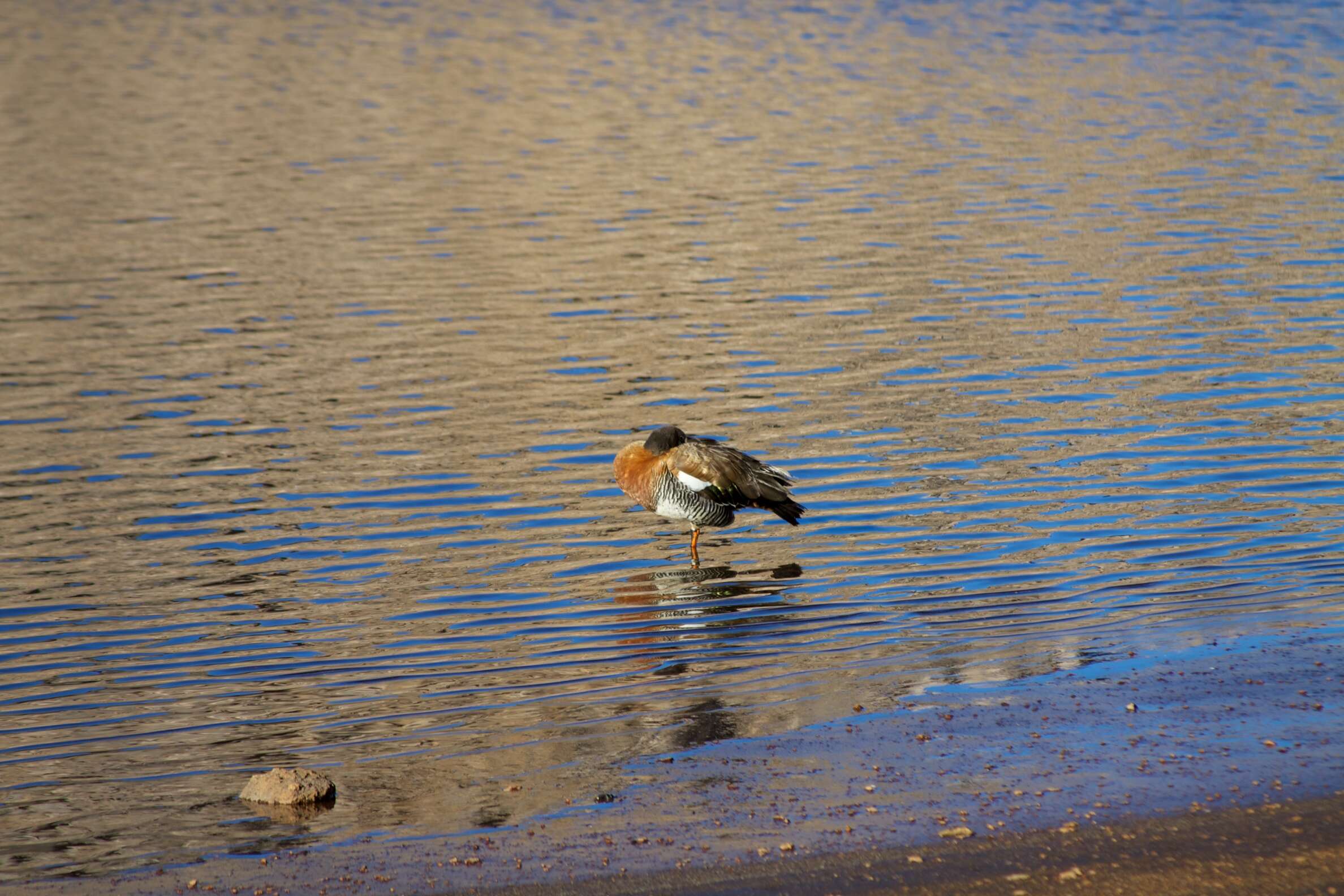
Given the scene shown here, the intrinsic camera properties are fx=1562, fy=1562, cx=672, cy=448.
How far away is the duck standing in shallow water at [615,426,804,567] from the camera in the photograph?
1352cm

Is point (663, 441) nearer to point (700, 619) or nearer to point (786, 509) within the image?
point (786, 509)

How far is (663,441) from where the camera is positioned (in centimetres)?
1389

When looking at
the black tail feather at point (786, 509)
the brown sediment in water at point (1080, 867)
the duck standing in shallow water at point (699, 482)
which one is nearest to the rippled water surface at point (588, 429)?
the black tail feather at point (786, 509)

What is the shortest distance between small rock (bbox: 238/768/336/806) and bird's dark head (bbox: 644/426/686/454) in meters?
5.85

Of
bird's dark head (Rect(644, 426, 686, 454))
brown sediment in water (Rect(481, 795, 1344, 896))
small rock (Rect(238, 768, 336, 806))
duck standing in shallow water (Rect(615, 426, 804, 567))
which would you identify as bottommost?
brown sediment in water (Rect(481, 795, 1344, 896))

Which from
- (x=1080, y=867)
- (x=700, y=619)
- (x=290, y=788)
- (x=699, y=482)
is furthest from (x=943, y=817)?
(x=699, y=482)

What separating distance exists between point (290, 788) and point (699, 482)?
5.76m

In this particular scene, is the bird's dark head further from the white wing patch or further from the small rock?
the small rock

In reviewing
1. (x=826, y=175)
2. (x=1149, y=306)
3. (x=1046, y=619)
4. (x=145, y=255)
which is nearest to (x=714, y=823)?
(x=1046, y=619)

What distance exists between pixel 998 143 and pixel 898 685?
3173 cm

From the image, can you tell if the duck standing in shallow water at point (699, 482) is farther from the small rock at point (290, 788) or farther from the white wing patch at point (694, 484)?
the small rock at point (290, 788)

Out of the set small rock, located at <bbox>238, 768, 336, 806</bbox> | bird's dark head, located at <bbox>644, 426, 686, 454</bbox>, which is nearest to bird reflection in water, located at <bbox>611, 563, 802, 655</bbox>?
bird's dark head, located at <bbox>644, 426, 686, 454</bbox>

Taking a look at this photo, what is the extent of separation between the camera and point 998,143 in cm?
3959

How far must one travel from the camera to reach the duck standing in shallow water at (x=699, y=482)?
13516mm
